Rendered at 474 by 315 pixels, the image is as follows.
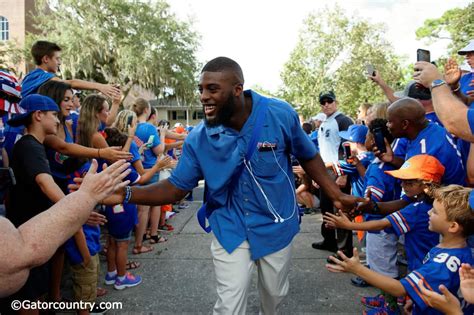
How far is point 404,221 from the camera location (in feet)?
9.02

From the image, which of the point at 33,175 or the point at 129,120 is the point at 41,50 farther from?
the point at 33,175

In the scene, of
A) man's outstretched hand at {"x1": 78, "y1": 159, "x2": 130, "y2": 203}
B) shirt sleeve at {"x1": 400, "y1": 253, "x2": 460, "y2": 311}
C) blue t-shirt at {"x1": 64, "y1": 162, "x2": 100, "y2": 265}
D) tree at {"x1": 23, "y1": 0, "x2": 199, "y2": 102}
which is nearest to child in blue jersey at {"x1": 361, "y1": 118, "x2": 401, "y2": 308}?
shirt sleeve at {"x1": 400, "y1": 253, "x2": 460, "y2": 311}

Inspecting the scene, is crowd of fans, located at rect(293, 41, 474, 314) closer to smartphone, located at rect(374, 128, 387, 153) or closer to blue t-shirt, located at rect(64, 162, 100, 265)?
smartphone, located at rect(374, 128, 387, 153)

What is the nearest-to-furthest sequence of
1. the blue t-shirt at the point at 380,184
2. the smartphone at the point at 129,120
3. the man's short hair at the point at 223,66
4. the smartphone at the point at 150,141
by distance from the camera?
the man's short hair at the point at 223,66
the blue t-shirt at the point at 380,184
the smartphone at the point at 129,120
the smartphone at the point at 150,141

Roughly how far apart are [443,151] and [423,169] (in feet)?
1.07

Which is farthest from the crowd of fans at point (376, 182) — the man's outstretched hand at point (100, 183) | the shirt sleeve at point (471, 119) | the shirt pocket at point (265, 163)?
the man's outstretched hand at point (100, 183)

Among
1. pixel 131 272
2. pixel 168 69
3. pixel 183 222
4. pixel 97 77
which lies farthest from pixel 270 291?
pixel 97 77

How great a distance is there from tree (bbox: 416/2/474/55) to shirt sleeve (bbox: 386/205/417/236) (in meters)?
30.6

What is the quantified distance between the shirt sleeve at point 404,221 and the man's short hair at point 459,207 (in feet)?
1.60

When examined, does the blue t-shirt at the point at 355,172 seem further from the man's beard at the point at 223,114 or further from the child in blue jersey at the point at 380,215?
the man's beard at the point at 223,114

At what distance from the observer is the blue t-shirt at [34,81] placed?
4039mm

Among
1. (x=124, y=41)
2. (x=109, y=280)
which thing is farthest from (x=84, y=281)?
(x=124, y=41)

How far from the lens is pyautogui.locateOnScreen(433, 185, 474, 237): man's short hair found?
219 cm

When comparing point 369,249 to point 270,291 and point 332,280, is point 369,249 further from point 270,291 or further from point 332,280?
point 270,291
